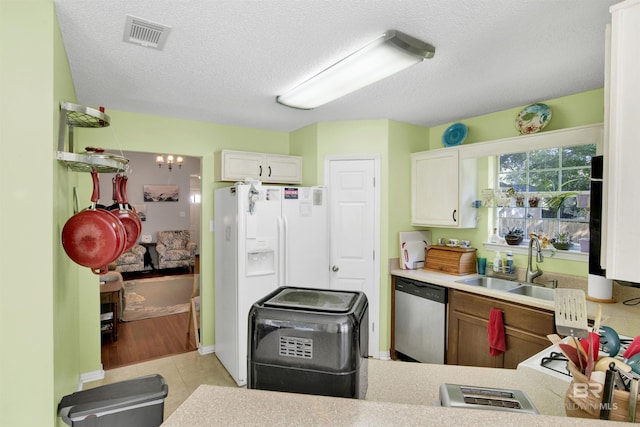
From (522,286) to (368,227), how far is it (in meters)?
1.49

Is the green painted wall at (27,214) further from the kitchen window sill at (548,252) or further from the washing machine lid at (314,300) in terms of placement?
the kitchen window sill at (548,252)

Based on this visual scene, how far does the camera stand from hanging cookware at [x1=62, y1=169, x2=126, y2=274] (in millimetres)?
1602

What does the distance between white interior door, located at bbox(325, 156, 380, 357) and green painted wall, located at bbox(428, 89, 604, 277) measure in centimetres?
86

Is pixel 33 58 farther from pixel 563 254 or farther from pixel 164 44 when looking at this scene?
pixel 563 254

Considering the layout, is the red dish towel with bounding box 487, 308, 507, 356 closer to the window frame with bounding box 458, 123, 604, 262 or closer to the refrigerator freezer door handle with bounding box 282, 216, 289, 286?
the window frame with bounding box 458, 123, 604, 262

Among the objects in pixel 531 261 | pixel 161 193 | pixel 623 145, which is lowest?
pixel 531 261

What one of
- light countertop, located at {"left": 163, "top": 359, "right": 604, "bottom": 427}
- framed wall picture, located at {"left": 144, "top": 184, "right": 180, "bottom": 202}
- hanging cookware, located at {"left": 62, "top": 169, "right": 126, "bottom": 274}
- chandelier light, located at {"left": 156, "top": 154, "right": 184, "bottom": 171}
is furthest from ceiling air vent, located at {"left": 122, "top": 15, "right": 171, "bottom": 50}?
framed wall picture, located at {"left": 144, "top": 184, "right": 180, "bottom": 202}

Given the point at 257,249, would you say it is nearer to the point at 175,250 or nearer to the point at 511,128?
the point at 511,128

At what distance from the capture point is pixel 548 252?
116 inches

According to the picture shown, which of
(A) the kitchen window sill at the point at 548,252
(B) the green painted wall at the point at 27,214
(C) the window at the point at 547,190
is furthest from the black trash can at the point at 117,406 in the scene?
(C) the window at the point at 547,190

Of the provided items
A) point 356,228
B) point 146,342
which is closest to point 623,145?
point 356,228

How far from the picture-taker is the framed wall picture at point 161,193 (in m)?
7.72

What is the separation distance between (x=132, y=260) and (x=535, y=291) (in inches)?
283

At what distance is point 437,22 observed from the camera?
1686mm
